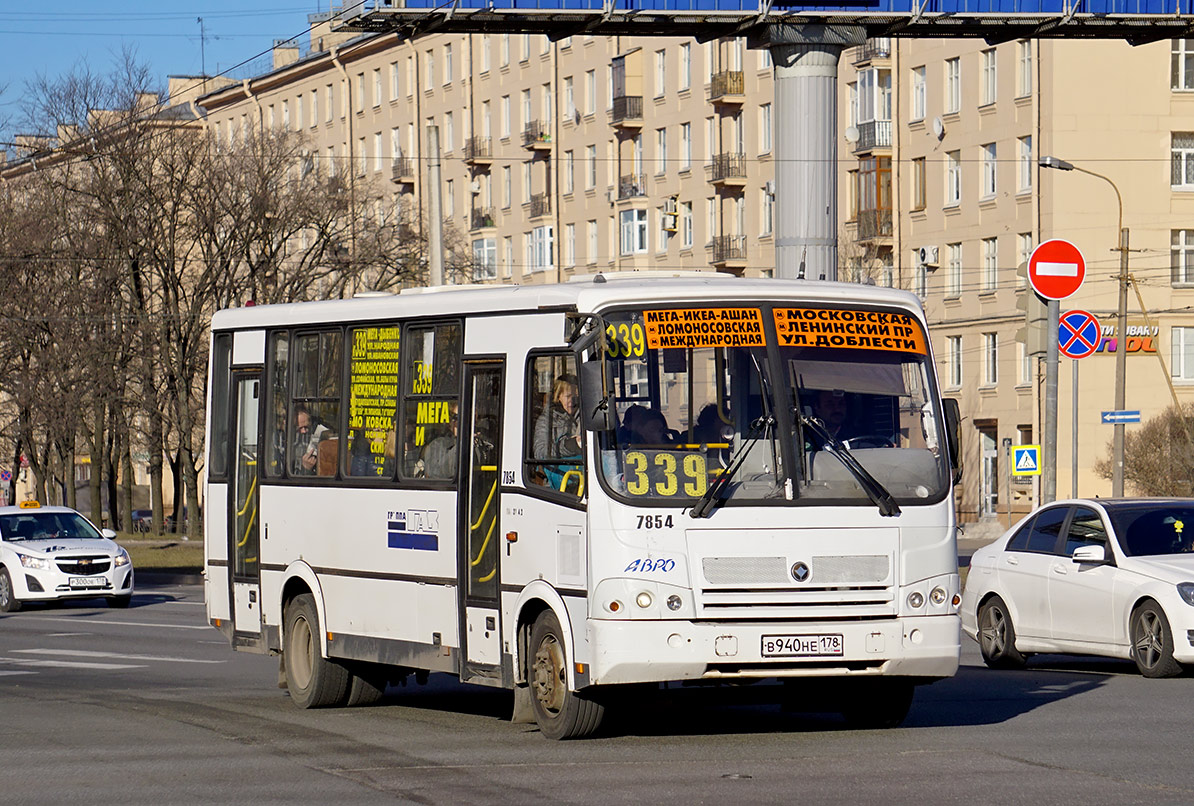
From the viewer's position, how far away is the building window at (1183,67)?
63.3 metres

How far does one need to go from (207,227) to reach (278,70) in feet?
154

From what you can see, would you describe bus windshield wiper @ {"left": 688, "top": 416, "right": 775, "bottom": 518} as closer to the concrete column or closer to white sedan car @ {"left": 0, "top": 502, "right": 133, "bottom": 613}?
the concrete column

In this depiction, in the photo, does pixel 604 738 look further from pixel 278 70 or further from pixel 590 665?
pixel 278 70

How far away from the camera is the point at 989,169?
66062mm

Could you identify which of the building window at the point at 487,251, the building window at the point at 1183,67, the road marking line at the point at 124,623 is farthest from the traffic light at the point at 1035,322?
the building window at the point at 487,251

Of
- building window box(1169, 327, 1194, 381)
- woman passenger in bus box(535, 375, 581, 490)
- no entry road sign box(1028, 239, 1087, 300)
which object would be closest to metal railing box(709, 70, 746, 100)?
building window box(1169, 327, 1194, 381)

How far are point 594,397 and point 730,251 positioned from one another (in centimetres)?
6576

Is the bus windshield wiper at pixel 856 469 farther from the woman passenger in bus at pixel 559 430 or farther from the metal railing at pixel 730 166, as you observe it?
the metal railing at pixel 730 166

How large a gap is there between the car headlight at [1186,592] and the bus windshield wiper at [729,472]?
18.5ft

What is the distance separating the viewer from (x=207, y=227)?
5812cm

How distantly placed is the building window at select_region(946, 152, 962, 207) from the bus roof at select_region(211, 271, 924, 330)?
55662mm

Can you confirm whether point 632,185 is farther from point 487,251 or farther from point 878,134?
point 878,134

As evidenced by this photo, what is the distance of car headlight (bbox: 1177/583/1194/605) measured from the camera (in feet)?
52.2

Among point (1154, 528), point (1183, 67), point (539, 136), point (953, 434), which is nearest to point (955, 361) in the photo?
point (1183, 67)
